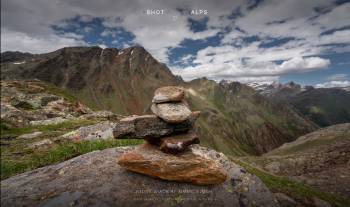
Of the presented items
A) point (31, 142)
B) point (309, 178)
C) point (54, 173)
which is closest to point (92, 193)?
point (54, 173)

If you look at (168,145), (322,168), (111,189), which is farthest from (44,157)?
(322,168)

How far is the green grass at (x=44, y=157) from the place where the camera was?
16844 mm

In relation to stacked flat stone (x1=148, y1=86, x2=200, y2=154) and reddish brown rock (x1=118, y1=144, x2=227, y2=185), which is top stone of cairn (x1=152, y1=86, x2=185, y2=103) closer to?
stacked flat stone (x1=148, y1=86, x2=200, y2=154)

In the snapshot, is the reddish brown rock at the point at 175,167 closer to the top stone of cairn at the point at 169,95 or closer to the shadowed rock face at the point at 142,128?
the shadowed rock face at the point at 142,128

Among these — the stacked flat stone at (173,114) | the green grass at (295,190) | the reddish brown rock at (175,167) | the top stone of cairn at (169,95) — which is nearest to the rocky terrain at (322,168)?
the green grass at (295,190)

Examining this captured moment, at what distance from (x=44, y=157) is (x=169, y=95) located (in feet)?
36.2

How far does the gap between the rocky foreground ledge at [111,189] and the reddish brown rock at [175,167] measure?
1.33ft

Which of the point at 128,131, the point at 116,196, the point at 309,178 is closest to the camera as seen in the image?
the point at 116,196

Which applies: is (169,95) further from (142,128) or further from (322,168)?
(322,168)

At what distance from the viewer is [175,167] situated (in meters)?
14.9

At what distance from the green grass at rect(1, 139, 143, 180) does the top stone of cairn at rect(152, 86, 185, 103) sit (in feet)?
27.6

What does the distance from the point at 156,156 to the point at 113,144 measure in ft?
27.6

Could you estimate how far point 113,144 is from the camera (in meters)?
22.6

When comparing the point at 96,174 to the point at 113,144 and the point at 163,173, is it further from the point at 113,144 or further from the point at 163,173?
the point at 113,144
